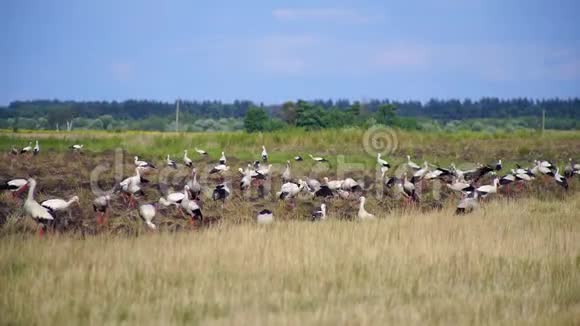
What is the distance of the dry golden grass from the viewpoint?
6824 millimetres

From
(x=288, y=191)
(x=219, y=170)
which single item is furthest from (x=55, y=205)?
(x=219, y=170)

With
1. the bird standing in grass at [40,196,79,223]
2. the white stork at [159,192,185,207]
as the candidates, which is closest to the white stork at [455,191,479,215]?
the white stork at [159,192,185,207]

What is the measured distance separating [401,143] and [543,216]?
27.7m

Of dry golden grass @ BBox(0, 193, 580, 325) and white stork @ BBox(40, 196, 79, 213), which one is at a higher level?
white stork @ BBox(40, 196, 79, 213)

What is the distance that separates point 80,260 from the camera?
8.77m

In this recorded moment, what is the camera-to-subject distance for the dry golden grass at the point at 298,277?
269 inches

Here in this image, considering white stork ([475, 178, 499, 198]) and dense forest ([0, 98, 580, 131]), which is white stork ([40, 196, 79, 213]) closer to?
white stork ([475, 178, 499, 198])

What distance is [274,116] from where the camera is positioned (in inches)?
4909

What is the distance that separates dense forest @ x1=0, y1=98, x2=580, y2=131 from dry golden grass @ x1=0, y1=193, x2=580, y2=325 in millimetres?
41916

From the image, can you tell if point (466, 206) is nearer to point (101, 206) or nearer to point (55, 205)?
point (101, 206)

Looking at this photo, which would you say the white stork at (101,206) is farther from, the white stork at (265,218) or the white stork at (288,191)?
the white stork at (288,191)

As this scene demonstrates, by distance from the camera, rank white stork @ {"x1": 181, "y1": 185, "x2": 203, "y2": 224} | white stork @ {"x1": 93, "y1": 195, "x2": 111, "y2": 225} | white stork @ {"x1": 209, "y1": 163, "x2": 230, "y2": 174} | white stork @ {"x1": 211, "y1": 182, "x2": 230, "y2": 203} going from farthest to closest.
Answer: white stork @ {"x1": 209, "y1": 163, "x2": 230, "y2": 174} < white stork @ {"x1": 211, "y1": 182, "x2": 230, "y2": 203} < white stork @ {"x1": 181, "y1": 185, "x2": 203, "y2": 224} < white stork @ {"x1": 93, "y1": 195, "x2": 111, "y2": 225}

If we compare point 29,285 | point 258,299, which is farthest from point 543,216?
point 29,285

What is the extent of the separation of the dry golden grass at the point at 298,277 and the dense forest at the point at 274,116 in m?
Result: 41.9
